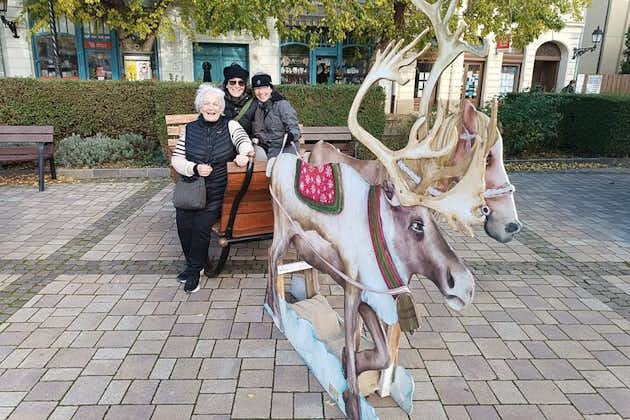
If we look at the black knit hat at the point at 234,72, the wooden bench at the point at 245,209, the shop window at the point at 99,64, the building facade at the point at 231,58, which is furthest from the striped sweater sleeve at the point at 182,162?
the shop window at the point at 99,64

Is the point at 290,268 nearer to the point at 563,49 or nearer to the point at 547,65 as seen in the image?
the point at 563,49

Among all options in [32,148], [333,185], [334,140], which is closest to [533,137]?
[334,140]

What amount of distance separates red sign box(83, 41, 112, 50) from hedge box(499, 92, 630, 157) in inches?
596

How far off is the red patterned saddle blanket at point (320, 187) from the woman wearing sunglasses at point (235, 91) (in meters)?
2.25

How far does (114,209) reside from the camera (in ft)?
23.3

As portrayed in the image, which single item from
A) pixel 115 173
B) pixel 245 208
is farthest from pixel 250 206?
pixel 115 173

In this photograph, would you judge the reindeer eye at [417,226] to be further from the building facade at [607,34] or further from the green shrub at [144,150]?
the building facade at [607,34]

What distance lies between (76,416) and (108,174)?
23.7 feet

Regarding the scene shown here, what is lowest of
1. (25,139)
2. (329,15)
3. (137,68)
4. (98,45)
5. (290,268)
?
(290,268)

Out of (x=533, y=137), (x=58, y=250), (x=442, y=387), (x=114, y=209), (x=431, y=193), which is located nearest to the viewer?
(x=431, y=193)

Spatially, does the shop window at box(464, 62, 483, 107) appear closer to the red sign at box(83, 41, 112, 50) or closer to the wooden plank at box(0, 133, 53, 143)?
the red sign at box(83, 41, 112, 50)

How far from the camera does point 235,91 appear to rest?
519 centimetres

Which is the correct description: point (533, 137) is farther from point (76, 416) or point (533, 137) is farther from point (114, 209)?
point (76, 416)

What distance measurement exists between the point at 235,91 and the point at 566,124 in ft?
33.6
